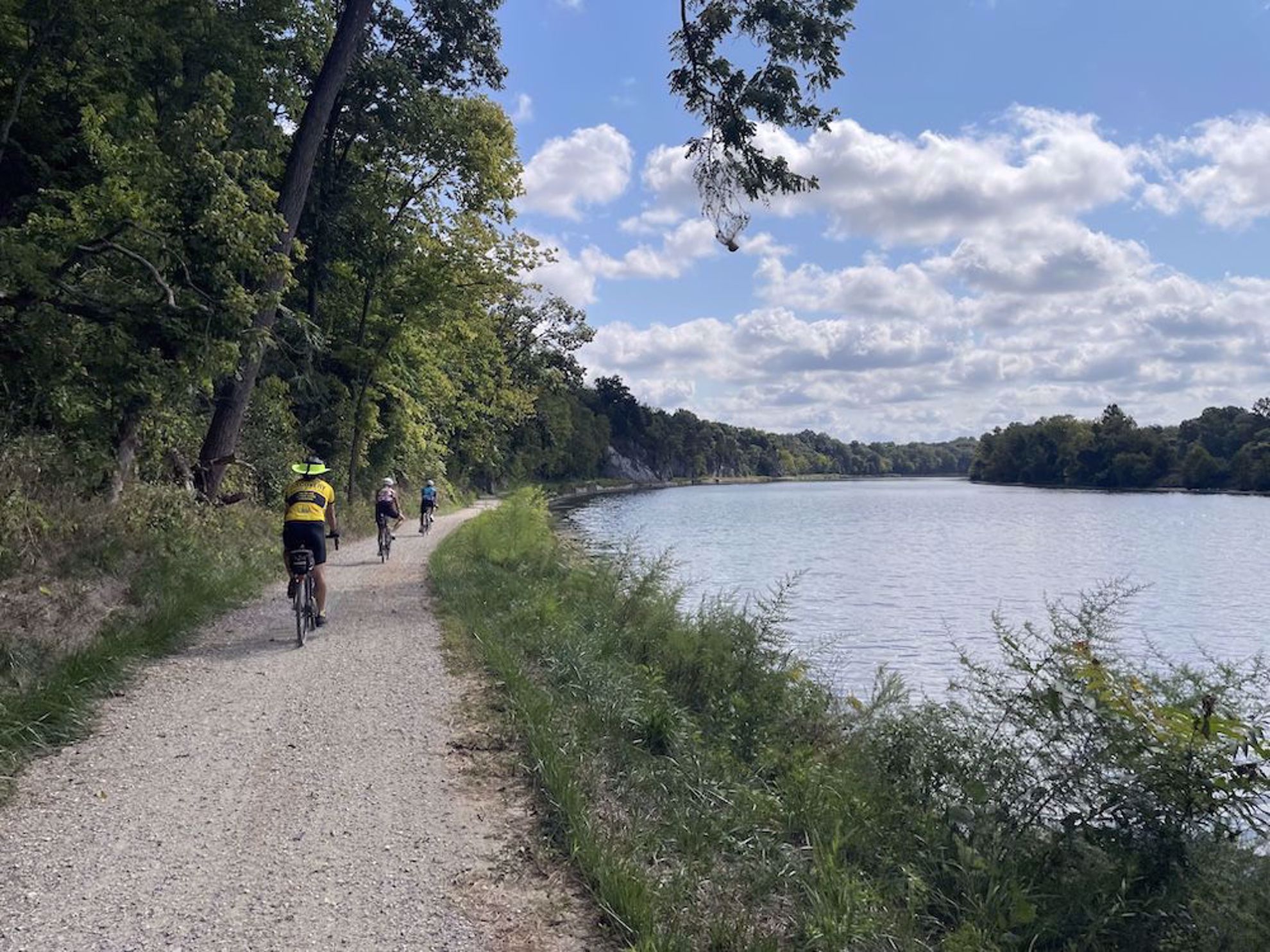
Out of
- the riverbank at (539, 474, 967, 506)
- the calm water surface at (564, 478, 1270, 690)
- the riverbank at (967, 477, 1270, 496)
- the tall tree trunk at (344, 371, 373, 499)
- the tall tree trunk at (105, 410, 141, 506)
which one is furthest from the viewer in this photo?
the riverbank at (967, 477, 1270, 496)

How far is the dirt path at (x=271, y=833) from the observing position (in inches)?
144

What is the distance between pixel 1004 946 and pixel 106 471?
11959 mm

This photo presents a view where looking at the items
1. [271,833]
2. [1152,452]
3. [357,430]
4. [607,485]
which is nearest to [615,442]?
[607,485]

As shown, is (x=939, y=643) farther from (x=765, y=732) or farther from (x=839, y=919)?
(x=839, y=919)

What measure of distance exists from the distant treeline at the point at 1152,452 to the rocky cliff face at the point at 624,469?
58685 millimetres

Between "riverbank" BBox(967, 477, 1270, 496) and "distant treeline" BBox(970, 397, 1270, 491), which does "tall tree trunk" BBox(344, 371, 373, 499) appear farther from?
"distant treeline" BBox(970, 397, 1270, 491)

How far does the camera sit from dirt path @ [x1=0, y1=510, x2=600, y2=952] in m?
3.65

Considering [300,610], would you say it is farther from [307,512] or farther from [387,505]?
[387,505]

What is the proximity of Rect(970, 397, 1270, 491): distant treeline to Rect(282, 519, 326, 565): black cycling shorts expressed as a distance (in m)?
102

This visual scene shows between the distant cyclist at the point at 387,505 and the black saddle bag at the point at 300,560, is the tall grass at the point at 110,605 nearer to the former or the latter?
the black saddle bag at the point at 300,560

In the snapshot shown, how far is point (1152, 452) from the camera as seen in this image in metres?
104

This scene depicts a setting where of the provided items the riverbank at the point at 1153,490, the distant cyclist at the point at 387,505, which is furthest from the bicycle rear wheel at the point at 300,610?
the riverbank at the point at 1153,490

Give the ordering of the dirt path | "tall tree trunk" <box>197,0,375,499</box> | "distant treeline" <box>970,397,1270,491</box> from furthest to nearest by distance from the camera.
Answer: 1. "distant treeline" <box>970,397,1270,491</box>
2. "tall tree trunk" <box>197,0,375,499</box>
3. the dirt path

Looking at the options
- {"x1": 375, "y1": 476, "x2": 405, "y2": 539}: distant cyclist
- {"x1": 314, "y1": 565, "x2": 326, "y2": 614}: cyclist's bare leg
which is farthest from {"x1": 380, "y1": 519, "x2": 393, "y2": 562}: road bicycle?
{"x1": 314, "y1": 565, "x2": 326, "y2": 614}: cyclist's bare leg
